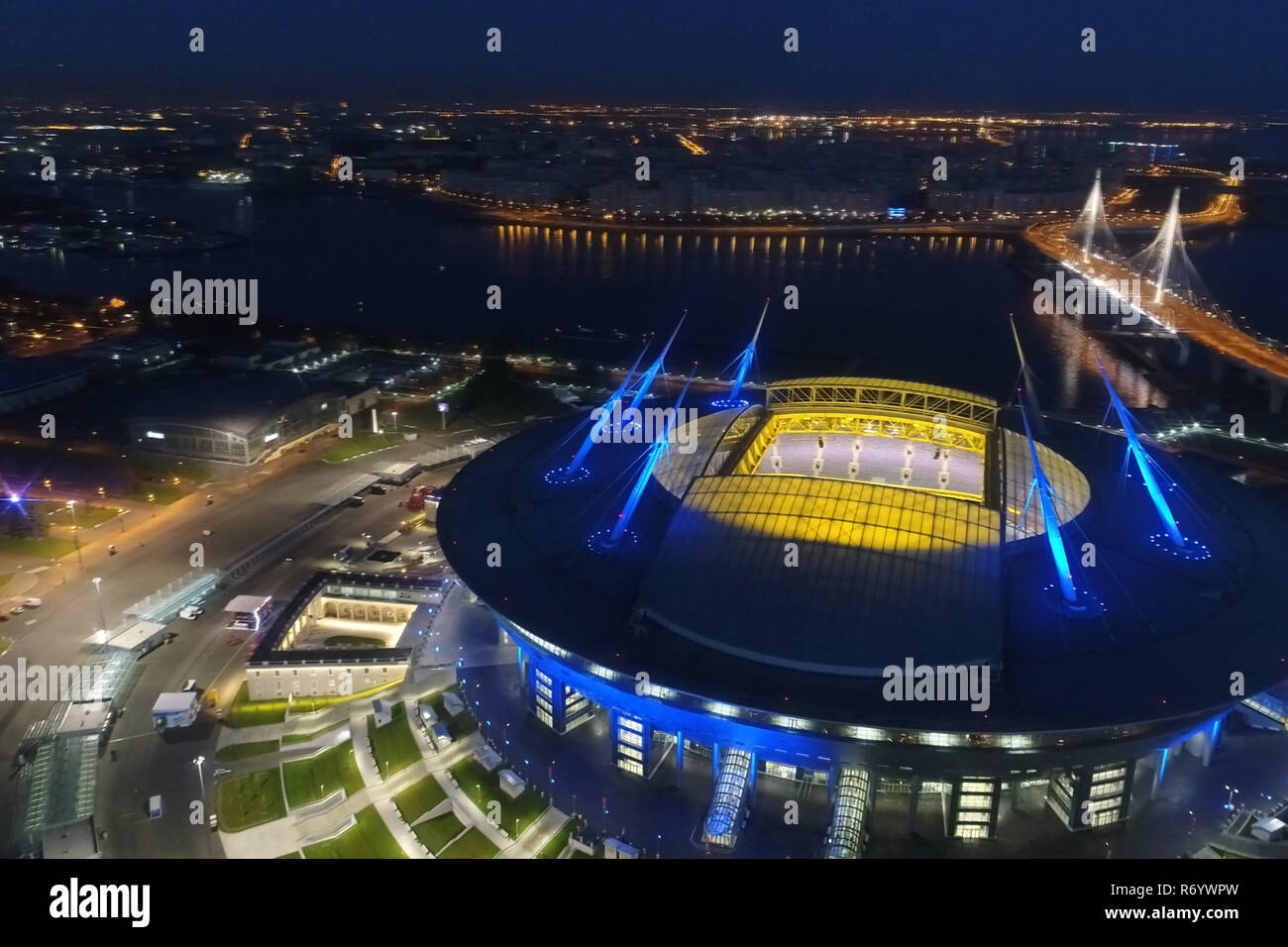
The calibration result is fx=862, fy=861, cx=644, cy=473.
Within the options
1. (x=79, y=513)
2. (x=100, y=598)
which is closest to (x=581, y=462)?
(x=100, y=598)

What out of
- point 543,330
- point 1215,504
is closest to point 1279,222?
point 543,330

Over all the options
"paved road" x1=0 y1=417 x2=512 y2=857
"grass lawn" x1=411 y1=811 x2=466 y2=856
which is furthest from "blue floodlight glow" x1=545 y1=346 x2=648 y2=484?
"grass lawn" x1=411 y1=811 x2=466 y2=856

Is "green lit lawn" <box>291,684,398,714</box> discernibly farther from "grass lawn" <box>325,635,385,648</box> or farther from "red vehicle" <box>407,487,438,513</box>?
"red vehicle" <box>407,487,438,513</box>

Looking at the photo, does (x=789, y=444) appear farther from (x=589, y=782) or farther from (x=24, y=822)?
(x=24, y=822)

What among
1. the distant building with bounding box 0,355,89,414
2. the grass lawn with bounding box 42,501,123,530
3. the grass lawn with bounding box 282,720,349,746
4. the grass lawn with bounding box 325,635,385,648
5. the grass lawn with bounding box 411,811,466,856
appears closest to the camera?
the grass lawn with bounding box 411,811,466,856

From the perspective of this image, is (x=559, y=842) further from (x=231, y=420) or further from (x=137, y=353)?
(x=137, y=353)

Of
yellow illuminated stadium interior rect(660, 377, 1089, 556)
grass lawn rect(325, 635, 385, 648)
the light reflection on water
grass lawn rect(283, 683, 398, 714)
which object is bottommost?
grass lawn rect(283, 683, 398, 714)
